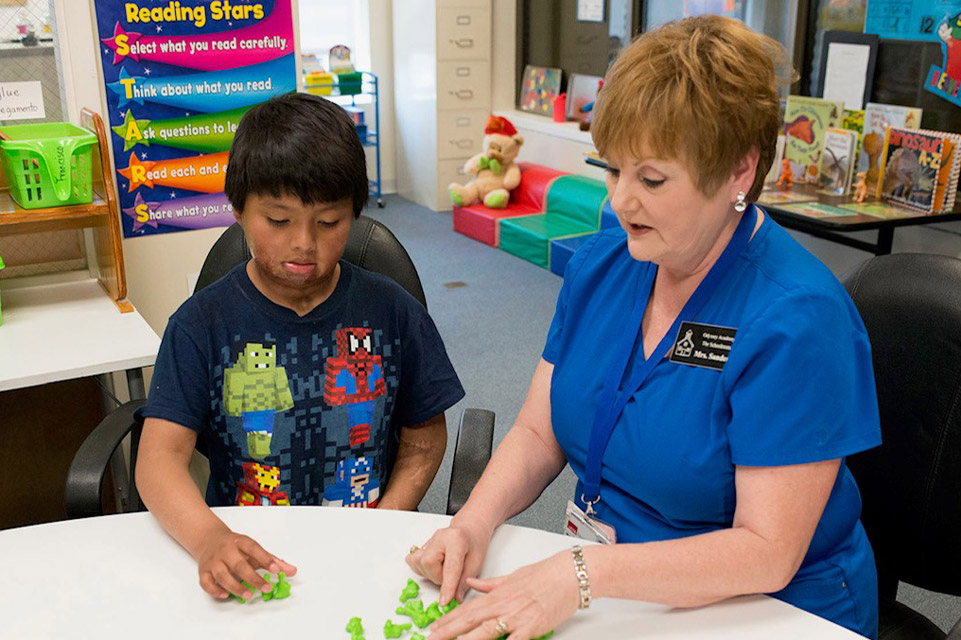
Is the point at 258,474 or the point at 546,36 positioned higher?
the point at 546,36

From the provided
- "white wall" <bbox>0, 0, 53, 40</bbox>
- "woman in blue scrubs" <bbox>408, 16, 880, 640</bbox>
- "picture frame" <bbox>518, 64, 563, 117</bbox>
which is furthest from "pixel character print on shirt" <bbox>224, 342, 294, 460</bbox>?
"picture frame" <bbox>518, 64, 563, 117</bbox>

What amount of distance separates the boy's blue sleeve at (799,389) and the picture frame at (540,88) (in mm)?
5154

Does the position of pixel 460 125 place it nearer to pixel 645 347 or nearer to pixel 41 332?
pixel 41 332

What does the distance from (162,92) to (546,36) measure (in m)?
4.29

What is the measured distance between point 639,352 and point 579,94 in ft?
16.0

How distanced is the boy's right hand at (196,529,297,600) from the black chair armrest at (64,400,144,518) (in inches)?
14.3

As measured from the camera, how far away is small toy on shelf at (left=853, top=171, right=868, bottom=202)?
3.50 metres

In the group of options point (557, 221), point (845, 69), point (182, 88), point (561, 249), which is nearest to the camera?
point (182, 88)

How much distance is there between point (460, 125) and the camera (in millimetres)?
6402

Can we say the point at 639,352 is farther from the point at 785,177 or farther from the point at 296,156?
the point at 785,177

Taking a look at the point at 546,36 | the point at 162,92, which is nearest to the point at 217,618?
the point at 162,92

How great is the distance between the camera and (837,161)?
3658 millimetres

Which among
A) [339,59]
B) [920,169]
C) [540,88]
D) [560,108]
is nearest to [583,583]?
[920,169]

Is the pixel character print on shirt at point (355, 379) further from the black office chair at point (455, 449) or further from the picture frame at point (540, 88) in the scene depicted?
the picture frame at point (540, 88)
